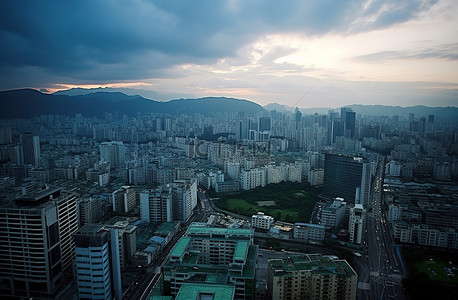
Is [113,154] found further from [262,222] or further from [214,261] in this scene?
[214,261]

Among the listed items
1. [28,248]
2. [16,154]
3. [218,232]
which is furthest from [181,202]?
[16,154]

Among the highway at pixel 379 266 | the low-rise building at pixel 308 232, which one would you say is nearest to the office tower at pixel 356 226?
the highway at pixel 379 266

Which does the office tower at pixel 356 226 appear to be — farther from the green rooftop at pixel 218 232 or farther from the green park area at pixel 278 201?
the green rooftop at pixel 218 232

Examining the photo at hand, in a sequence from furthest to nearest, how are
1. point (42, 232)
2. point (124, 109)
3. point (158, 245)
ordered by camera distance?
point (124, 109) → point (158, 245) → point (42, 232)

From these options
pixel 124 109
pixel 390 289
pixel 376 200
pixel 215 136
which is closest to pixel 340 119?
pixel 376 200

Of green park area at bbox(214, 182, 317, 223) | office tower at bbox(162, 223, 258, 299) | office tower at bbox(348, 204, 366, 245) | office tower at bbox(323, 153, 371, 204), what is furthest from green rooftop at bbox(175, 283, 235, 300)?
office tower at bbox(323, 153, 371, 204)

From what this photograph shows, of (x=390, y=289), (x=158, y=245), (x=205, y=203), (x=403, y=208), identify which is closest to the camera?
(x=390, y=289)

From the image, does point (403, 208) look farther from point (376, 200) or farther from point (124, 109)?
point (124, 109)
